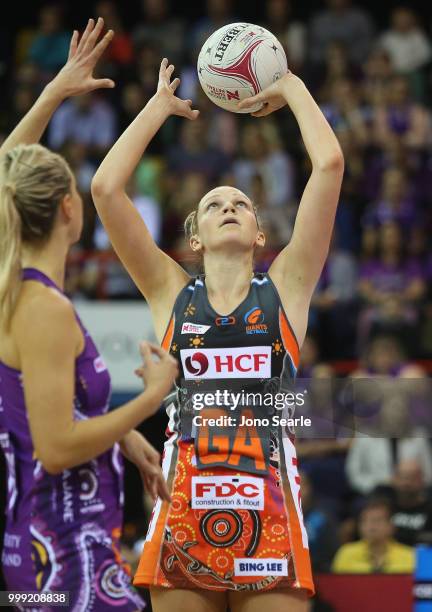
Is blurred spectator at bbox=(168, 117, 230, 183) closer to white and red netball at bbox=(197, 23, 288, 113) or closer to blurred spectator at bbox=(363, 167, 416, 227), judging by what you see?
blurred spectator at bbox=(363, 167, 416, 227)

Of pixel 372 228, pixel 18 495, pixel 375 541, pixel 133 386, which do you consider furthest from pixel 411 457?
pixel 18 495

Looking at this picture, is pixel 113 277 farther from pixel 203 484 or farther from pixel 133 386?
pixel 203 484

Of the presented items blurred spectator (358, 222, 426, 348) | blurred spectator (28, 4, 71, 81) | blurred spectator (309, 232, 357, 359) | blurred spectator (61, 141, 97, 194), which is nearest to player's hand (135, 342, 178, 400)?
blurred spectator (358, 222, 426, 348)

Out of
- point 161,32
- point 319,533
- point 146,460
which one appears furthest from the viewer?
point 161,32

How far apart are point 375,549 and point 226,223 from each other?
3.78 m

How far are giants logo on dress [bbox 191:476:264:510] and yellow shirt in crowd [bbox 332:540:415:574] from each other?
338 cm

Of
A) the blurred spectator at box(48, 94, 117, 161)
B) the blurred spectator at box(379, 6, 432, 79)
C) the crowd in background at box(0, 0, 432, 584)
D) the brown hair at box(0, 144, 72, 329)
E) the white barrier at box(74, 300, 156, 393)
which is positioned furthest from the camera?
the blurred spectator at box(379, 6, 432, 79)

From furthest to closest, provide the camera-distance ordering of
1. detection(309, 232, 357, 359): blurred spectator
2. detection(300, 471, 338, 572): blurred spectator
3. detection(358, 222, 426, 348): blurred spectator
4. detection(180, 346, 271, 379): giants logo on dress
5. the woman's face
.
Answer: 1. detection(309, 232, 357, 359): blurred spectator
2. detection(358, 222, 426, 348): blurred spectator
3. detection(300, 471, 338, 572): blurred spectator
4. the woman's face
5. detection(180, 346, 271, 379): giants logo on dress

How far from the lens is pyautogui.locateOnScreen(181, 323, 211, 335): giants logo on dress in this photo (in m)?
4.33

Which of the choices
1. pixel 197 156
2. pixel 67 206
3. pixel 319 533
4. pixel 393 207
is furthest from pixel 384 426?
pixel 67 206

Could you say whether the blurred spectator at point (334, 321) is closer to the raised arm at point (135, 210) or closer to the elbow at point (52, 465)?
the raised arm at point (135, 210)

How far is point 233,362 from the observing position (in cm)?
427

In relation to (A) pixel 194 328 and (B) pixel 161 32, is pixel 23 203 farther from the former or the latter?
(B) pixel 161 32

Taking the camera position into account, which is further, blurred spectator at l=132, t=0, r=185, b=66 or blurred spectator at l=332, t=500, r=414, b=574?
blurred spectator at l=132, t=0, r=185, b=66
